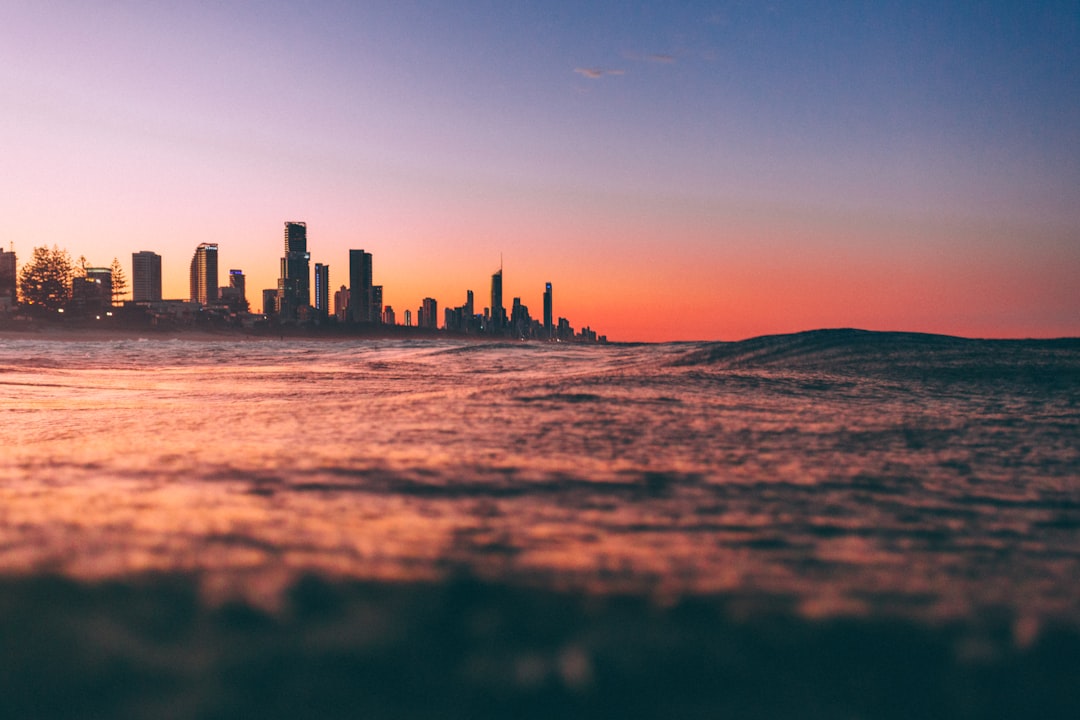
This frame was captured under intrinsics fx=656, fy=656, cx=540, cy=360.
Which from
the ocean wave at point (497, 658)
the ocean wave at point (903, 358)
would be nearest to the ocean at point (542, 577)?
the ocean wave at point (497, 658)

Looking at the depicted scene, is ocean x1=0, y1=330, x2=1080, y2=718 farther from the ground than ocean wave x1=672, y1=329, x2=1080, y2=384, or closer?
closer

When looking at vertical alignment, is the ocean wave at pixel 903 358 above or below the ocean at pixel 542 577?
above

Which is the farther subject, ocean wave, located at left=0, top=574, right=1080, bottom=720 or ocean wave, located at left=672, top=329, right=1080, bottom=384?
ocean wave, located at left=672, top=329, right=1080, bottom=384

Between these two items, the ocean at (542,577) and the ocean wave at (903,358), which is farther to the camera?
the ocean wave at (903,358)

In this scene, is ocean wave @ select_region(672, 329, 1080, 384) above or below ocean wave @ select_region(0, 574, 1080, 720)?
above

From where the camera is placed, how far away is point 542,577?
1107 mm

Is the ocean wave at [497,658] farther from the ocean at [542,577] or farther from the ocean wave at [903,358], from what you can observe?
the ocean wave at [903,358]

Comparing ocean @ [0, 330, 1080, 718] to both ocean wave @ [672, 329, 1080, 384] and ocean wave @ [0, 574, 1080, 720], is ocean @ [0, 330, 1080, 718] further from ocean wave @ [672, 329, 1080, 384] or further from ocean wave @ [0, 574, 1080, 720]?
ocean wave @ [672, 329, 1080, 384]

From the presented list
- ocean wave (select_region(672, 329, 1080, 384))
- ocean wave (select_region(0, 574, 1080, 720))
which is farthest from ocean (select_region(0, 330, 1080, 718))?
ocean wave (select_region(672, 329, 1080, 384))

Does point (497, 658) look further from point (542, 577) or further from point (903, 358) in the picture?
point (903, 358)

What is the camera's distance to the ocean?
2.82 feet

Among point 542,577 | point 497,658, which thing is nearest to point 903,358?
point 542,577

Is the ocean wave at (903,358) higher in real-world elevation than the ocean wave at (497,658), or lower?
higher

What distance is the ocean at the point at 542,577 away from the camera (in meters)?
0.86
